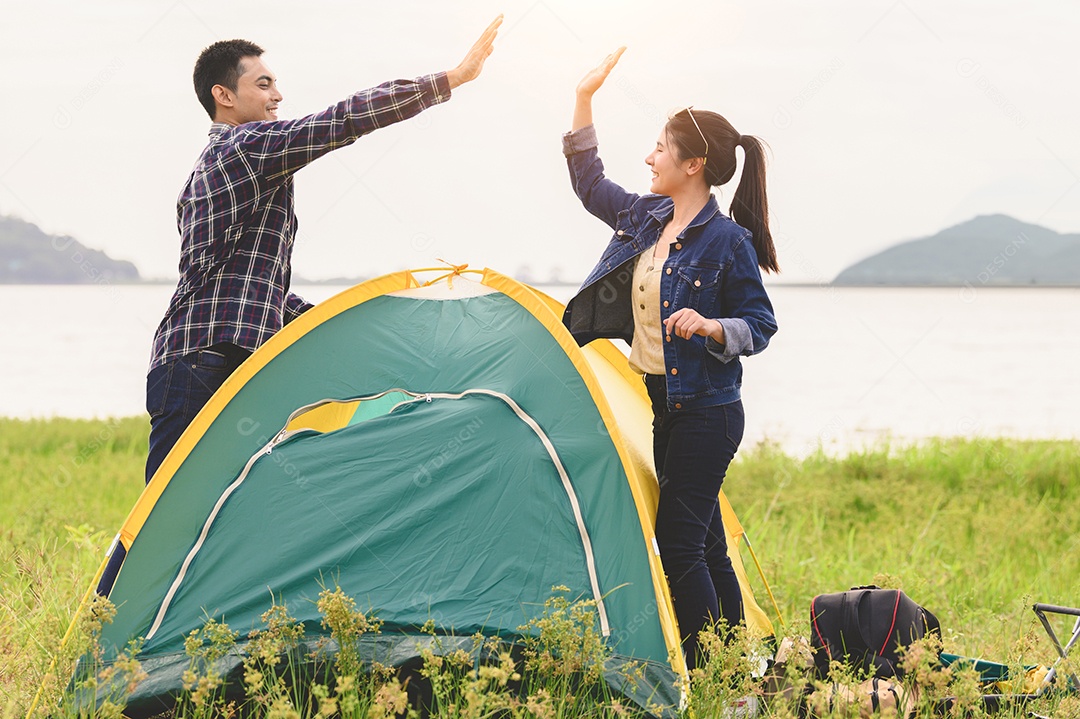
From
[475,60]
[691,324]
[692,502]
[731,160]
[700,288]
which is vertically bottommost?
[692,502]

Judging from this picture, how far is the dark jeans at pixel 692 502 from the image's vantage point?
3449 millimetres

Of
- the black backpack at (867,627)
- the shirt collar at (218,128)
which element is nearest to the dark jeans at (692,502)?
the black backpack at (867,627)

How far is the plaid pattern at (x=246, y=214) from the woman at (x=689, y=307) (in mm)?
762

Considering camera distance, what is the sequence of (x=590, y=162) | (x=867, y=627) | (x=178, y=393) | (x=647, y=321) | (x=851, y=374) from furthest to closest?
(x=851, y=374)
(x=590, y=162)
(x=178, y=393)
(x=647, y=321)
(x=867, y=627)

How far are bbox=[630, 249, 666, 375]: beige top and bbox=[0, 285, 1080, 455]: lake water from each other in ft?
4.23

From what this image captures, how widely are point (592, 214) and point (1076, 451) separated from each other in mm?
5965

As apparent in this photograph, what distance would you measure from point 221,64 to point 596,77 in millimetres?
1506

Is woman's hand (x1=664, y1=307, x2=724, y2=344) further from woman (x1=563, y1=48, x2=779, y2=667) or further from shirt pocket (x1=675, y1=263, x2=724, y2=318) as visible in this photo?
shirt pocket (x1=675, y1=263, x2=724, y2=318)

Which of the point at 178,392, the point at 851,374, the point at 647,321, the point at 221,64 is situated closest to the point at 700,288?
the point at 647,321

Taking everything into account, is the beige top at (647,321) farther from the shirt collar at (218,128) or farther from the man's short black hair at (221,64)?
the man's short black hair at (221,64)

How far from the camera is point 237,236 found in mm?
3914

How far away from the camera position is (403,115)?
12.2 feet

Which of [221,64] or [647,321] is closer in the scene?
[647,321]

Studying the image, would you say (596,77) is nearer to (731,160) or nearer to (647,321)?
(731,160)
